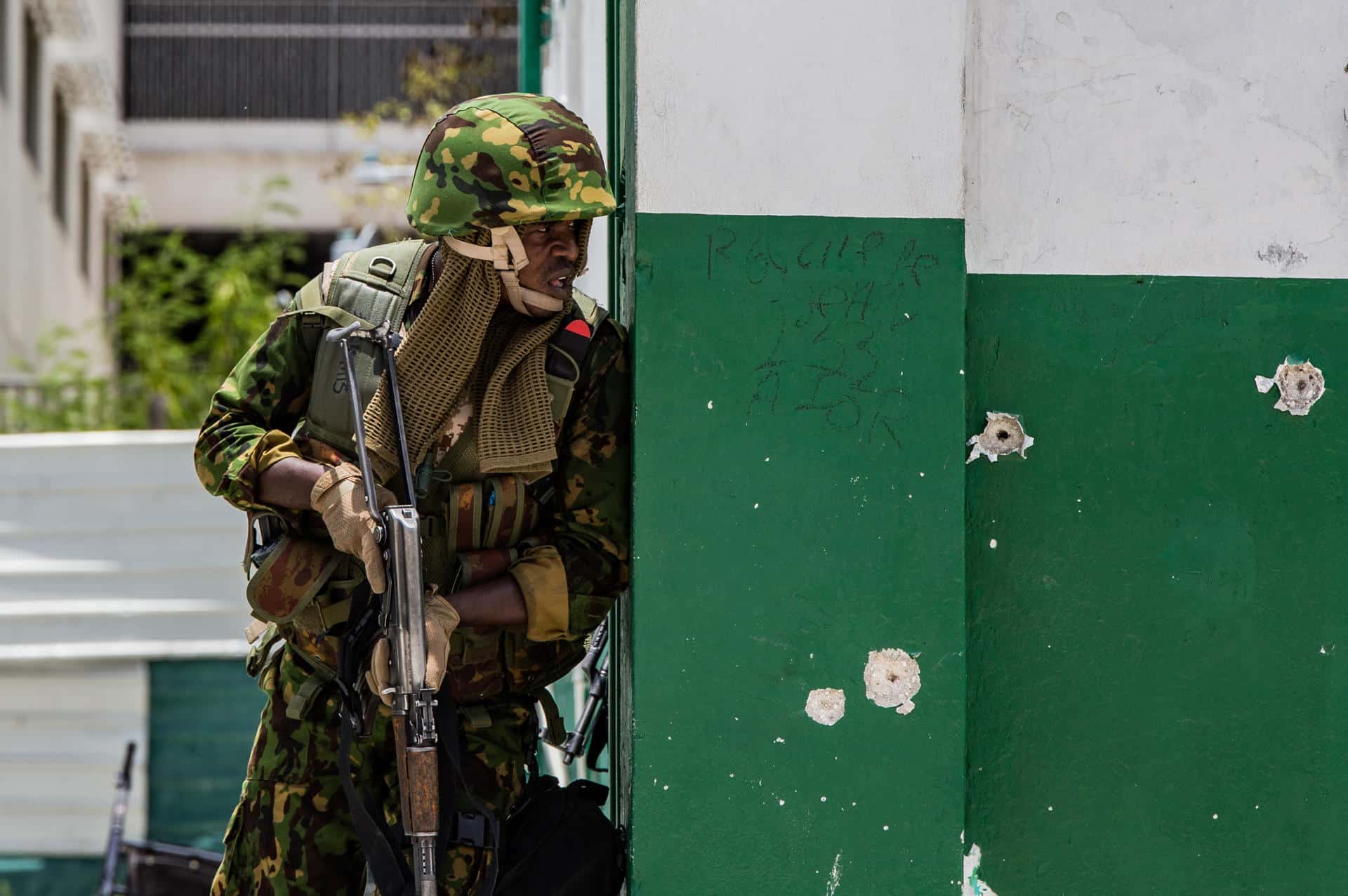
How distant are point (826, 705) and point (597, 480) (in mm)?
559

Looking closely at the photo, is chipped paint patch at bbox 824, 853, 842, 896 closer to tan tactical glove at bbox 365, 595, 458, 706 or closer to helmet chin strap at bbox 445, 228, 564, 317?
Result: tan tactical glove at bbox 365, 595, 458, 706

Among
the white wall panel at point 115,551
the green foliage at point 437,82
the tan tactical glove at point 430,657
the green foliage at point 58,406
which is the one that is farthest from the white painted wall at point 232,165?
the tan tactical glove at point 430,657

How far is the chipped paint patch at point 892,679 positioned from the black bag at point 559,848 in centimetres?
53

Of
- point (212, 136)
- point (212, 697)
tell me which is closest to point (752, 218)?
point (212, 697)

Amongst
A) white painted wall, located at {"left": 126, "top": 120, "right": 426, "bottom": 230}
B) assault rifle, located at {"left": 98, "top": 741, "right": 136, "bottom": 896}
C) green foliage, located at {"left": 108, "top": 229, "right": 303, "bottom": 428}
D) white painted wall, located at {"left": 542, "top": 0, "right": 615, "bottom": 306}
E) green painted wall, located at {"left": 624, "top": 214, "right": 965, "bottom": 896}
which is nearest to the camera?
green painted wall, located at {"left": 624, "top": 214, "right": 965, "bottom": 896}

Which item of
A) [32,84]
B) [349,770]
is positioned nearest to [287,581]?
[349,770]

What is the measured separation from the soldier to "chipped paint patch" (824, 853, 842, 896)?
58cm

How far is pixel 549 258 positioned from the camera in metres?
2.74

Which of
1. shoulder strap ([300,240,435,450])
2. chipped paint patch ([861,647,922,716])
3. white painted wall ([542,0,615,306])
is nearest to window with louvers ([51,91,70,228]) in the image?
white painted wall ([542,0,615,306])

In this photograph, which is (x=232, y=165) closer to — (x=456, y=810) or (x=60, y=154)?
(x=60, y=154)

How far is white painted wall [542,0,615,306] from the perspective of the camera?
417 cm

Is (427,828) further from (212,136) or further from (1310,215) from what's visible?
(212,136)

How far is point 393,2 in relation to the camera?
21.8 metres

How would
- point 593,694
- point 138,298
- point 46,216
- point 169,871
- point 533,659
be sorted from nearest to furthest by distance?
point 533,659 → point 593,694 → point 169,871 → point 138,298 → point 46,216
